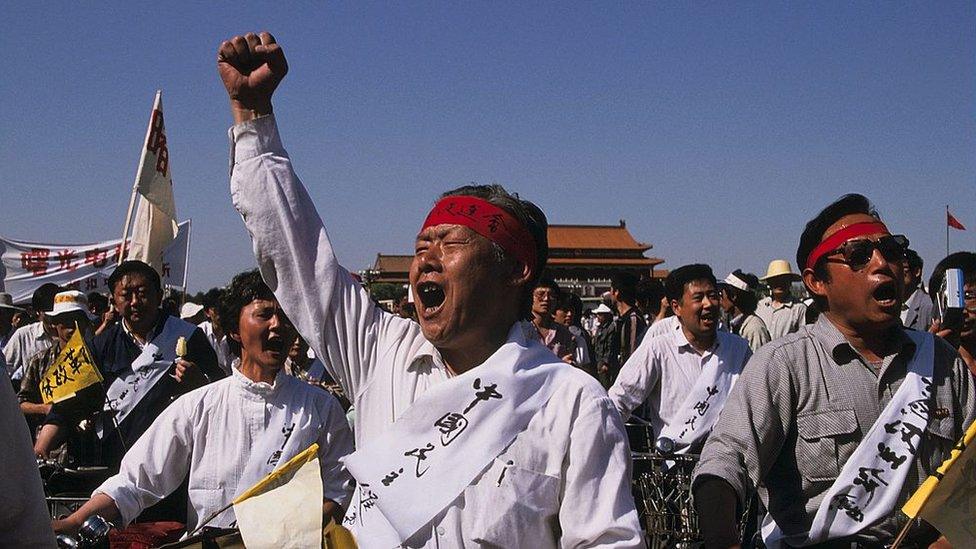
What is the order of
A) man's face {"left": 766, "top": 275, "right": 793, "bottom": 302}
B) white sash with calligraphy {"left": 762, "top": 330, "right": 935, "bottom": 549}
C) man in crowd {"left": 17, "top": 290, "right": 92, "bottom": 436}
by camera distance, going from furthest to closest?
1. man's face {"left": 766, "top": 275, "right": 793, "bottom": 302}
2. man in crowd {"left": 17, "top": 290, "right": 92, "bottom": 436}
3. white sash with calligraphy {"left": 762, "top": 330, "right": 935, "bottom": 549}

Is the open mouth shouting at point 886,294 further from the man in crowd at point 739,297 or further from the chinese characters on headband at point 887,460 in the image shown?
the man in crowd at point 739,297

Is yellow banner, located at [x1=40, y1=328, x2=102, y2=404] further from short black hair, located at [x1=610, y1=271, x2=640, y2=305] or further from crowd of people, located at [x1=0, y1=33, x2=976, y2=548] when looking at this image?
short black hair, located at [x1=610, y1=271, x2=640, y2=305]

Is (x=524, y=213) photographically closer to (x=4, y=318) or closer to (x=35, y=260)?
(x=4, y=318)

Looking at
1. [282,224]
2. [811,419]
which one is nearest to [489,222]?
[282,224]

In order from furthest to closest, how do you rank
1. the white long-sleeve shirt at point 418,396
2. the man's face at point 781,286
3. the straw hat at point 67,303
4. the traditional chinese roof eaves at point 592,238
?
the traditional chinese roof eaves at point 592,238 < the man's face at point 781,286 < the straw hat at point 67,303 < the white long-sleeve shirt at point 418,396

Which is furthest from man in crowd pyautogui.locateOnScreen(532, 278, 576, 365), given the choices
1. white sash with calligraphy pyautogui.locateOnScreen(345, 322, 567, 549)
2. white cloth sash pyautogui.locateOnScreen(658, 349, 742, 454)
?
white sash with calligraphy pyautogui.locateOnScreen(345, 322, 567, 549)

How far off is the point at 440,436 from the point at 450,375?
0.21 meters

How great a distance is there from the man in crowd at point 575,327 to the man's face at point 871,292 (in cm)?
551

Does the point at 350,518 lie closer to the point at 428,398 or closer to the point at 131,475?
the point at 428,398

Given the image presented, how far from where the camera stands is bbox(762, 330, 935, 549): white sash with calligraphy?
2887mm

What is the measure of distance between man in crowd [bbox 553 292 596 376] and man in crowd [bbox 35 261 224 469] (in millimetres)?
3701

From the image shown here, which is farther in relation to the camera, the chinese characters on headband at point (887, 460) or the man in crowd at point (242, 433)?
the man in crowd at point (242, 433)

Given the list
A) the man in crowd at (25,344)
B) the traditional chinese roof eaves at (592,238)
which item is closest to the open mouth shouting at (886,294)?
the man in crowd at (25,344)

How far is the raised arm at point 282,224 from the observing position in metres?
2.46
